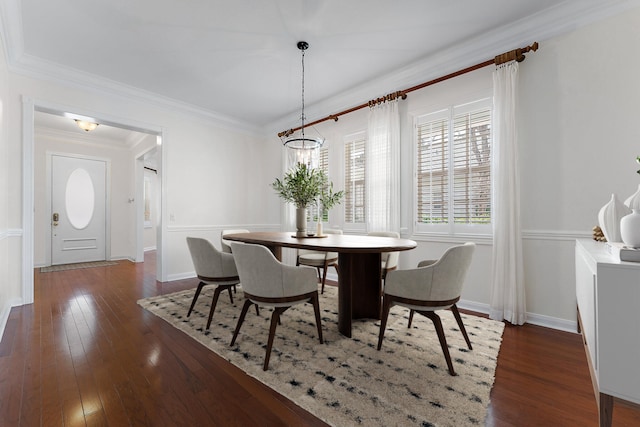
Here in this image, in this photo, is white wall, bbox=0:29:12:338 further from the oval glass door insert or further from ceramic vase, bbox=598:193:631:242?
ceramic vase, bbox=598:193:631:242

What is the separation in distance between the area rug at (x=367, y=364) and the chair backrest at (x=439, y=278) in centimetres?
47

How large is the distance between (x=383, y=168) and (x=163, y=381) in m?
3.21

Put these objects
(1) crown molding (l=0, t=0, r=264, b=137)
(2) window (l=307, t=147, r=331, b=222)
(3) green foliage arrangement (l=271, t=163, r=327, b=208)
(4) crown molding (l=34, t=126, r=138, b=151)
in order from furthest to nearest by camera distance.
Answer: (4) crown molding (l=34, t=126, r=138, b=151), (2) window (l=307, t=147, r=331, b=222), (3) green foliage arrangement (l=271, t=163, r=327, b=208), (1) crown molding (l=0, t=0, r=264, b=137)

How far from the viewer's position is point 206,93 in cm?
420

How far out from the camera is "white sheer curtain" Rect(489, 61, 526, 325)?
267 centimetres

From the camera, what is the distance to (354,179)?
14.2 feet

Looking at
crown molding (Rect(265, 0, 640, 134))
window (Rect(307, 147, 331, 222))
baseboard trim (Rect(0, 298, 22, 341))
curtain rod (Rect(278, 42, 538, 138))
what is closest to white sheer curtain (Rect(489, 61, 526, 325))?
curtain rod (Rect(278, 42, 538, 138))

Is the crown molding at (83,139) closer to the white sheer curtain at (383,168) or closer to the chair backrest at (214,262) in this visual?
the chair backrest at (214,262)

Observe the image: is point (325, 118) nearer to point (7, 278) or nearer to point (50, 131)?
point (7, 278)

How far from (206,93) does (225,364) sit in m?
3.81

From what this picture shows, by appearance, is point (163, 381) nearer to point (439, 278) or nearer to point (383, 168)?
point (439, 278)

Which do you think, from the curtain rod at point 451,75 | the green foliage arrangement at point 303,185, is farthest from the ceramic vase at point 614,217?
the green foliage arrangement at point 303,185

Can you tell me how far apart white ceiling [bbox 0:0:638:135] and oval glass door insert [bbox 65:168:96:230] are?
348cm

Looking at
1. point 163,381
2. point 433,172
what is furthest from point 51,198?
point 433,172
